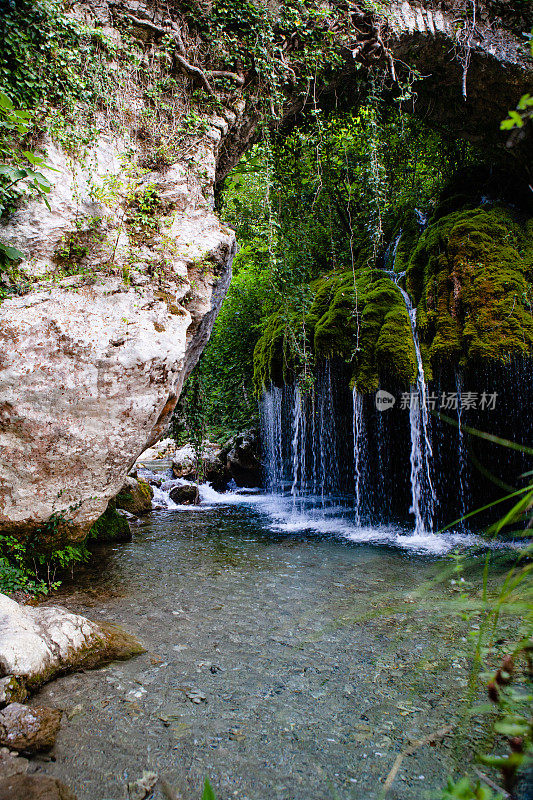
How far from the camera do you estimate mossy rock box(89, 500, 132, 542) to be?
675 cm

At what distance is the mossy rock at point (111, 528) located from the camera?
22.1 feet

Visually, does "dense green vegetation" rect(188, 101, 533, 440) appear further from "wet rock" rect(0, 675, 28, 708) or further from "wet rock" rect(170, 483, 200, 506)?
"wet rock" rect(0, 675, 28, 708)

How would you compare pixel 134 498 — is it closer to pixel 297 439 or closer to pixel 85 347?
pixel 297 439

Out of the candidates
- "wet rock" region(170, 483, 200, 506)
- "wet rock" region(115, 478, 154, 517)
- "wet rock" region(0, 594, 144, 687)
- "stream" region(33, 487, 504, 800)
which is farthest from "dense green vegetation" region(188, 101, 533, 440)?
"wet rock" region(0, 594, 144, 687)

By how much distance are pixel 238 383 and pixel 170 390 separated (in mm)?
8284

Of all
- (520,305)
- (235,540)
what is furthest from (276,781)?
(520,305)

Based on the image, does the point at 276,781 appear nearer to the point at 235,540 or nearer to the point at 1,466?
the point at 1,466

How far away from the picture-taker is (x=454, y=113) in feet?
27.2

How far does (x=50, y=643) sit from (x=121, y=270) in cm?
397

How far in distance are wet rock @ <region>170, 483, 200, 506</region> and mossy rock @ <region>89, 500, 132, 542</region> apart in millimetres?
3666

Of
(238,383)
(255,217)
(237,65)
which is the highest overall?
(237,65)

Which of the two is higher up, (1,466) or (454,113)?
(454,113)

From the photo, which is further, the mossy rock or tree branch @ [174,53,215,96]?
the mossy rock

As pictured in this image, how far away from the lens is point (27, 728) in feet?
7.89
